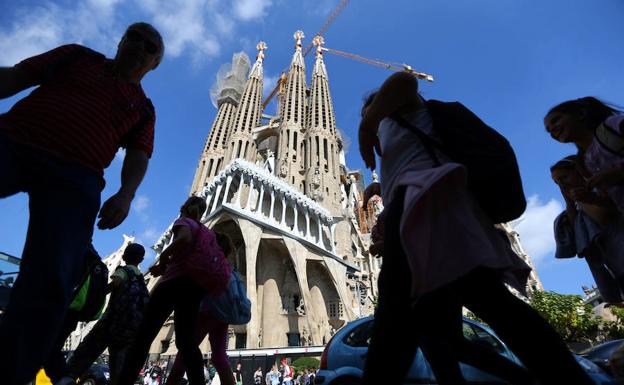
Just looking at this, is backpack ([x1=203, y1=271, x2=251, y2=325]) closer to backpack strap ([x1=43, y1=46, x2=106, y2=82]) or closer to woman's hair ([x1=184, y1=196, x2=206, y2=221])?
woman's hair ([x1=184, y1=196, x2=206, y2=221])

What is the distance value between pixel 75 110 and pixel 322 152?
35622 mm

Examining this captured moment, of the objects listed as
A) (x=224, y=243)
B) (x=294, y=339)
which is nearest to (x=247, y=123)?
(x=294, y=339)

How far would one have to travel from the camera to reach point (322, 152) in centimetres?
3694

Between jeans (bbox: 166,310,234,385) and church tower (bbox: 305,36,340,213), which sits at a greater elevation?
church tower (bbox: 305,36,340,213)

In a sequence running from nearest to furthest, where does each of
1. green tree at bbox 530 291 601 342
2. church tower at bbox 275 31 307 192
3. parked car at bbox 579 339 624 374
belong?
parked car at bbox 579 339 624 374, green tree at bbox 530 291 601 342, church tower at bbox 275 31 307 192

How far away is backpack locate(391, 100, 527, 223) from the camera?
144 cm

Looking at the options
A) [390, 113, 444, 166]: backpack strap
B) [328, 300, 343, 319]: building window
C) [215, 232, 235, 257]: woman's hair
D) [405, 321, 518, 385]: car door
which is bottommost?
[405, 321, 518, 385]: car door

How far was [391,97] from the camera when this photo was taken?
1.71 meters

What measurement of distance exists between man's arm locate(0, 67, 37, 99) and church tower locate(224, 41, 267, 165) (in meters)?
35.6

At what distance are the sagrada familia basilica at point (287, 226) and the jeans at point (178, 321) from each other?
57.3 ft

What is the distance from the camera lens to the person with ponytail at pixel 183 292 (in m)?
2.74

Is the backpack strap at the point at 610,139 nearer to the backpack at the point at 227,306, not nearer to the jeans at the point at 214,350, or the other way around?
the backpack at the point at 227,306

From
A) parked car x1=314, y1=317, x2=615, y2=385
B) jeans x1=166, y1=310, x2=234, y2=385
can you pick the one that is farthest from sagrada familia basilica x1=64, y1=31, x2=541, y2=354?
jeans x1=166, y1=310, x2=234, y2=385

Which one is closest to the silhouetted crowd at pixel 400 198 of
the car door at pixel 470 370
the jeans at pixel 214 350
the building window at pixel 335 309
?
the car door at pixel 470 370
